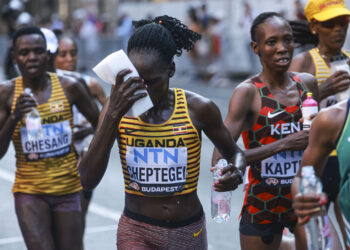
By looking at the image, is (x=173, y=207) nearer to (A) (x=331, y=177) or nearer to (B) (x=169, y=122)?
(B) (x=169, y=122)

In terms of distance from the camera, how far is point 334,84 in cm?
560

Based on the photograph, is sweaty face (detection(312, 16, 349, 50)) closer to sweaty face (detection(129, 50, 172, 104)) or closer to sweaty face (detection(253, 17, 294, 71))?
sweaty face (detection(253, 17, 294, 71))

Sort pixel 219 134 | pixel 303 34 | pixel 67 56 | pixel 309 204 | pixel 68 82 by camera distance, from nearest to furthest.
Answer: pixel 309 204 → pixel 219 134 → pixel 68 82 → pixel 303 34 → pixel 67 56

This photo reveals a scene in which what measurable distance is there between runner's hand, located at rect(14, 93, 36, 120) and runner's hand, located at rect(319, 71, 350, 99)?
2141 mm

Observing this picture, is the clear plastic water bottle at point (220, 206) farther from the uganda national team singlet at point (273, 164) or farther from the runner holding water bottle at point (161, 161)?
the uganda national team singlet at point (273, 164)

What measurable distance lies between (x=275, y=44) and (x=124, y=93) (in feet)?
5.64

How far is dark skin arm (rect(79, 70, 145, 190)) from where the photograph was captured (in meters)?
3.89

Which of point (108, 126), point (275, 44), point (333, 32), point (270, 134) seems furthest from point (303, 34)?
point (108, 126)

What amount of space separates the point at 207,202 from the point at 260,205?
13.7ft

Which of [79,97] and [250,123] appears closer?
[250,123]

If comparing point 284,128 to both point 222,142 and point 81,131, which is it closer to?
point 222,142

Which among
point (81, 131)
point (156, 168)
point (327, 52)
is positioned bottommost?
point (81, 131)

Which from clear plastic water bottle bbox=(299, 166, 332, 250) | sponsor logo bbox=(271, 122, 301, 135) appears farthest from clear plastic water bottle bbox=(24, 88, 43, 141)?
clear plastic water bottle bbox=(299, 166, 332, 250)

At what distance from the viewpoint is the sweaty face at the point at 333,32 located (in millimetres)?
5996
